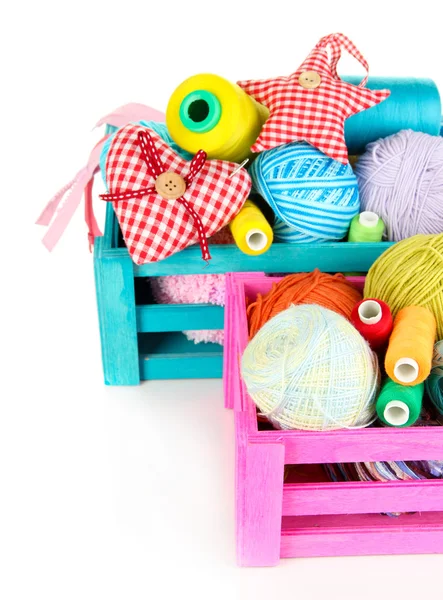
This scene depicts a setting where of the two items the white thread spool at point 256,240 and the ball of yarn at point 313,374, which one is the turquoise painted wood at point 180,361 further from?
the ball of yarn at point 313,374

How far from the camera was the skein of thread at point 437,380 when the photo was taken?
0.88m

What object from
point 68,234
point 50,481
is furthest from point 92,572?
point 68,234

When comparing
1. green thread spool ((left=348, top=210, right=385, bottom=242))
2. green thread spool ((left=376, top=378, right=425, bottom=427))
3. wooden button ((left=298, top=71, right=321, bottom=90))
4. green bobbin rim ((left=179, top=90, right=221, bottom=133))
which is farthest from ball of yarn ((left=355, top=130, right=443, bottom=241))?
green thread spool ((left=376, top=378, right=425, bottom=427))

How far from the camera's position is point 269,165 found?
1.10 meters

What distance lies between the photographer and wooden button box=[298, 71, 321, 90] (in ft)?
3.68

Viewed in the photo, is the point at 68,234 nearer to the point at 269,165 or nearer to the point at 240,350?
the point at 269,165

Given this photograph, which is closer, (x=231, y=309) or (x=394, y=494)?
(x=394, y=494)

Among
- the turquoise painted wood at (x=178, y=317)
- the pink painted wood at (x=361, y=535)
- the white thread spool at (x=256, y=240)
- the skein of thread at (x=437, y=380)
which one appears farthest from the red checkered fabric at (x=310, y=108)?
the pink painted wood at (x=361, y=535)

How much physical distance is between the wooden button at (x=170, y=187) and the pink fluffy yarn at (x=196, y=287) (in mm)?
149

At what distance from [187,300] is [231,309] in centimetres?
16

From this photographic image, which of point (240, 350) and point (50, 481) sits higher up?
point (240, 350)

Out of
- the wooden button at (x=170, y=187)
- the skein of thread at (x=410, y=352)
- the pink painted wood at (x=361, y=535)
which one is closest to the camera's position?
the skein of thread at (x=410, y=352)

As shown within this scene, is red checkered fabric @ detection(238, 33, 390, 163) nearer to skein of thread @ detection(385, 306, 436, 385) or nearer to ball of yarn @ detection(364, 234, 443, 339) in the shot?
ball of yarn @ detection(364, 234, 443, 339)

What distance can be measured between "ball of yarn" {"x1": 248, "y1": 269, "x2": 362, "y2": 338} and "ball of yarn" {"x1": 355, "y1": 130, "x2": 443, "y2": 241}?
7.8 inches
